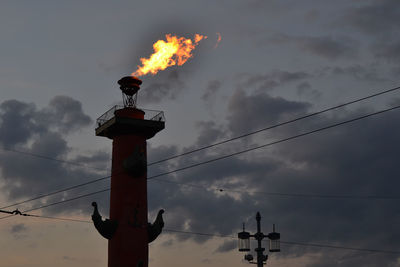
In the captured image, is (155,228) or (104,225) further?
(155,228)

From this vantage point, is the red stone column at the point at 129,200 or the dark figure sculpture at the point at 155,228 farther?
the dark figure sculpture at the point at 155,228

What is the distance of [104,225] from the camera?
36.2 meters

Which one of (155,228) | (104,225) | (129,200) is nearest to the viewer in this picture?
(104,225)

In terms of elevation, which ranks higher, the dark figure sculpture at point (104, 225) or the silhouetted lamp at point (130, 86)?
the silhouetted lamp at point (130, 86)

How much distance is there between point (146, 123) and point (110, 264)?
8785 mm

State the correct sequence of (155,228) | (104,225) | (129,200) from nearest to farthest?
(104,225), (129,200), (155,228)

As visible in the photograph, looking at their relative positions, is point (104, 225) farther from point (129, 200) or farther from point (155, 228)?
point (155, 228)

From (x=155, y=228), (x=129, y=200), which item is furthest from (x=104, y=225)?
(x=155, y=228)

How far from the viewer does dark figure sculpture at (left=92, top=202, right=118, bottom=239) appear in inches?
1423

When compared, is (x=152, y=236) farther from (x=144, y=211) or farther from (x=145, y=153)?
(x=145, y=153)

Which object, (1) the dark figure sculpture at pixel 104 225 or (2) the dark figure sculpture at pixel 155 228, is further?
(2) the dark figure sculpture at pixel 155 228

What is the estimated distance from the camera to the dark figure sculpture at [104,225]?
36156mm

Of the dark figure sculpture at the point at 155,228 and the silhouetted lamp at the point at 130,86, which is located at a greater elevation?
the silhouetted lamp at the point at 130,86

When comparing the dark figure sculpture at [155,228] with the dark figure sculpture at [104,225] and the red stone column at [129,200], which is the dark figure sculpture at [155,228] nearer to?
the red stone column at [129,200]
